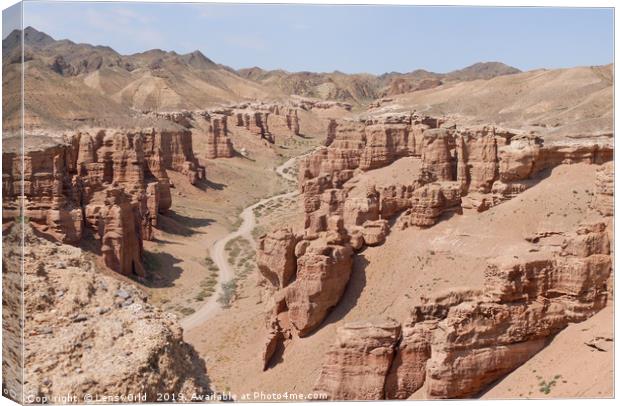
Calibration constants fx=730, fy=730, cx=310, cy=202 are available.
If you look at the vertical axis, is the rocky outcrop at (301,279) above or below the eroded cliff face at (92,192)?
below

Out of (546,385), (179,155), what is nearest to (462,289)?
(546,385)

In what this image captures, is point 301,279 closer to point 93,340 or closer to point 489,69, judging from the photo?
point 93,340

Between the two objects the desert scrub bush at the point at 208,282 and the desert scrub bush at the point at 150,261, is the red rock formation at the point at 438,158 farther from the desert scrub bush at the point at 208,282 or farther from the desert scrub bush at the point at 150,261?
the desert scrub bush at the point at 150,261

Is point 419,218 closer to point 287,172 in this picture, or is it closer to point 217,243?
point 217,243

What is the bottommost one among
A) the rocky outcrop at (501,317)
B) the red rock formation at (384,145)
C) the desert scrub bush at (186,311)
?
the desert scrub bush at (186,311)

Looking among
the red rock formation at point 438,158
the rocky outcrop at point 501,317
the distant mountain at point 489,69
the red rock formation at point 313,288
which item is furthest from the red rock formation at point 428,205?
the rocky outcrop at point 501,317


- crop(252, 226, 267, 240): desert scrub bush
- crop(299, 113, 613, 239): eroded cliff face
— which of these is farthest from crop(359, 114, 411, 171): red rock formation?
crop(252, 226, 267, 240): desert scrub bush

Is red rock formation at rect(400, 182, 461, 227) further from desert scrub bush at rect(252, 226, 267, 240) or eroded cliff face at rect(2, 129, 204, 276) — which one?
desert scrub bush at rect(252, 226, 267, 240)
